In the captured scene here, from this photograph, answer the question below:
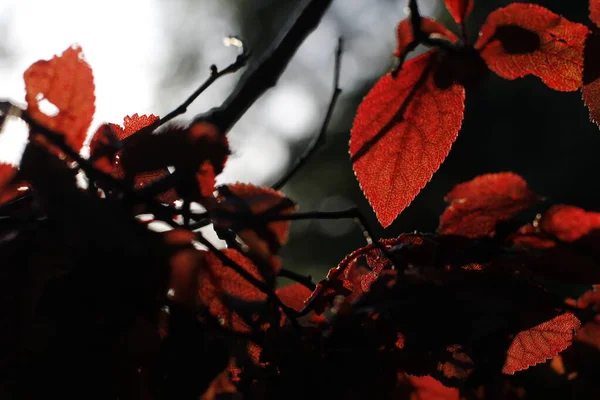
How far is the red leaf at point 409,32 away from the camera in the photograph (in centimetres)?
53

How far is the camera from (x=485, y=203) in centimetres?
46

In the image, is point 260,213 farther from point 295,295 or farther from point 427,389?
point 427,389

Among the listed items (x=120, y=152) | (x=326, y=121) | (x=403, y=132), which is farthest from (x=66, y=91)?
(x=326, y=121)

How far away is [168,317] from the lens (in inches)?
17.9

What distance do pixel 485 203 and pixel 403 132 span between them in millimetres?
120

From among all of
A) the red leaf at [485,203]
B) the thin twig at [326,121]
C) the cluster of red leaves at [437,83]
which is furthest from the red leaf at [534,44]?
the thin twig at [326,121]

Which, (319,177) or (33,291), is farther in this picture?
(319,177)

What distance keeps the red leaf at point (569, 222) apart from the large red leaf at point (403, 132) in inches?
5.0

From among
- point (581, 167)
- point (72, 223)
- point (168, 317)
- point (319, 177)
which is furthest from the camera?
point (319, 177)

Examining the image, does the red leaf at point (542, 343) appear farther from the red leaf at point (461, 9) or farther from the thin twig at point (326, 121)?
the thin twig at point (326, 121)

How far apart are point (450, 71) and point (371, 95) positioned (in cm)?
7

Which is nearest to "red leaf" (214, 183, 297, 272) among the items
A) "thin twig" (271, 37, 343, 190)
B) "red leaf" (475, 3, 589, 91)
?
"red leaf" (475, 3, 589, 91)

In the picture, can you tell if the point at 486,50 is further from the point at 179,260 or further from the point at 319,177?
the point at 319,177

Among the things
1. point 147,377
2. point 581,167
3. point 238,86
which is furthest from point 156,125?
point 581,167
